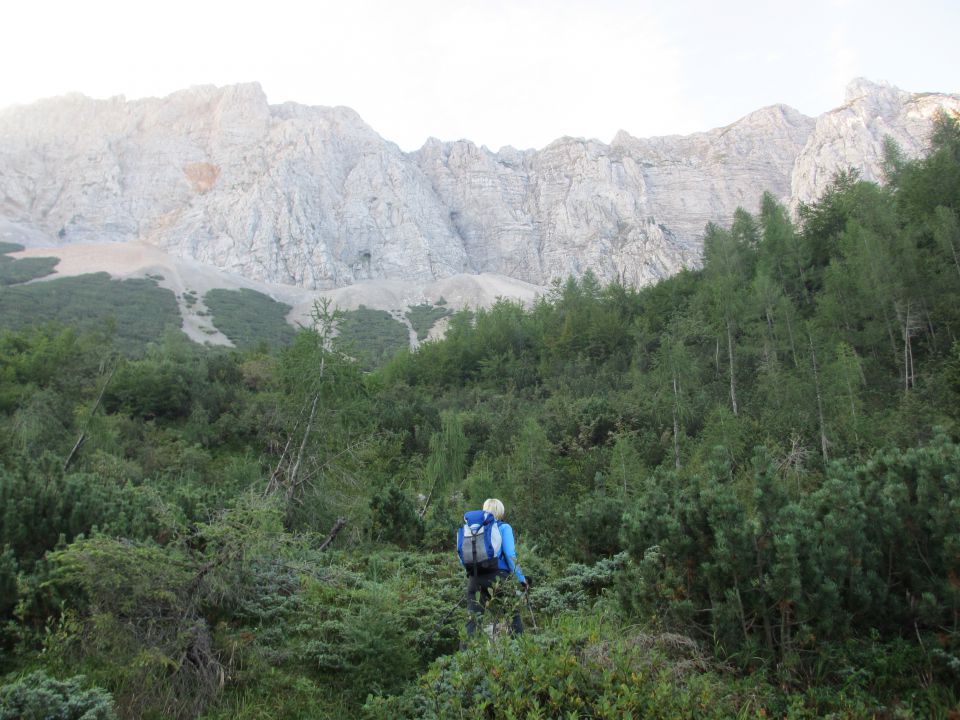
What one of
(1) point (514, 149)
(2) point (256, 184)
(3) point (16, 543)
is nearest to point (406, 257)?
(2) point (256, 184)

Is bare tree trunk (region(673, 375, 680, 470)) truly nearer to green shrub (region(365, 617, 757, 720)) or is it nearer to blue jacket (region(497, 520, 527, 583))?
blue jacket (region(497, 520, 527, 583))

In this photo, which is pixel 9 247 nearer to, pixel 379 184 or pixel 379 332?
pixel 379 332

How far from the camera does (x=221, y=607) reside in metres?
5.23

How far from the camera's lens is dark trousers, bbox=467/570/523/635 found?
4969 millimetres

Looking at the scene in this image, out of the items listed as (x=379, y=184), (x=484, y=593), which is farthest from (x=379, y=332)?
(x=484, y=593)

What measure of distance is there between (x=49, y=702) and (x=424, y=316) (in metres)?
79.3

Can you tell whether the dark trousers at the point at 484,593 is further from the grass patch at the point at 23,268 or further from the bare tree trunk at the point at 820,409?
the grass patch at the point at 23,268

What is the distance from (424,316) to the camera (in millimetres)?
82125

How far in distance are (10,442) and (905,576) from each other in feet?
49.0

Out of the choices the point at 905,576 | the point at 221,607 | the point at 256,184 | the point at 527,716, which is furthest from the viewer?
the point at 256,184

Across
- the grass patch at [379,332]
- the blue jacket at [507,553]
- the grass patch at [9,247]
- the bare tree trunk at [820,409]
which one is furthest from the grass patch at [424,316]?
the blue jacket at [507,553]

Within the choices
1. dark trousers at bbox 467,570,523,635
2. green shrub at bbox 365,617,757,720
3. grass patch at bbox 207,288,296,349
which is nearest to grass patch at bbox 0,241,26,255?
grass patch at bbox 207,288,296,349

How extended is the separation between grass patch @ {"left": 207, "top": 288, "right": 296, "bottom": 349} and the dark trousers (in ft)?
176

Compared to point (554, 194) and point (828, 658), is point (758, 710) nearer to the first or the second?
point (828, 658)
